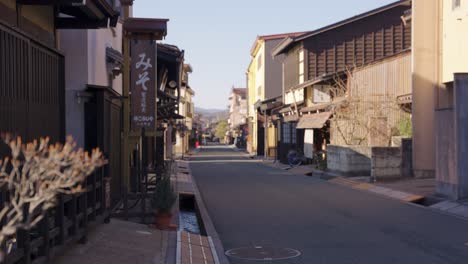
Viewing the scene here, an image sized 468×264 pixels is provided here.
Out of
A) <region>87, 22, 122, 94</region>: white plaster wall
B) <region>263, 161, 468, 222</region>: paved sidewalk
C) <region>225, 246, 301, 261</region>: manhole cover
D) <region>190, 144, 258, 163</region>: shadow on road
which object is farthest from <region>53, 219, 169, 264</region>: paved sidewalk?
<region>190, 144, 258, 163</region>: shadow on road

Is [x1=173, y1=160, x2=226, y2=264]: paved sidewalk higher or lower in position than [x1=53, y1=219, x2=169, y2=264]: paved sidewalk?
lower

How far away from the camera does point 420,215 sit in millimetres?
15656

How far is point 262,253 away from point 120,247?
2.54m

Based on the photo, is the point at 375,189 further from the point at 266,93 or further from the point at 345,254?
the point at 266,93

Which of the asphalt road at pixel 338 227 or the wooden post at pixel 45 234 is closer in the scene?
the wooden post at pixel 45 234

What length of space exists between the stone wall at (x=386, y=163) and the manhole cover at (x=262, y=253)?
45.8 ft

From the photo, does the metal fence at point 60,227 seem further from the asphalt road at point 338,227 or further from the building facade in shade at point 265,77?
the building facade in shade at point 265,77

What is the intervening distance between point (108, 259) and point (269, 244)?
3922mm

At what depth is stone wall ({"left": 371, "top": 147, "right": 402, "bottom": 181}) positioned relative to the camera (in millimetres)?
24766

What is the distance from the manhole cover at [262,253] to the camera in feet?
35.3

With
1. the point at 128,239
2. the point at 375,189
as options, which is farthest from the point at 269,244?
the point at 375,189

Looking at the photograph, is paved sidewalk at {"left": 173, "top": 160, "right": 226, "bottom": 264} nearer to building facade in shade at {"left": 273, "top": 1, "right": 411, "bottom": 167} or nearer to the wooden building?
the wooden building

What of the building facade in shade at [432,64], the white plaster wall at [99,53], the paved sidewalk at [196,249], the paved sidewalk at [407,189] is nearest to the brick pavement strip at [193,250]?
the paved sidewalk at [196,249]

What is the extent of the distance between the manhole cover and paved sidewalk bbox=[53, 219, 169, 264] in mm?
1259
